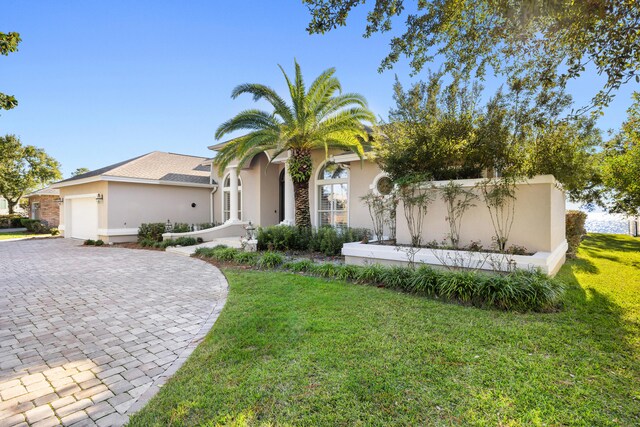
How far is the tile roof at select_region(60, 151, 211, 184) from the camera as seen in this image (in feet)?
59.0

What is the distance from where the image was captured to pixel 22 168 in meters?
31.3

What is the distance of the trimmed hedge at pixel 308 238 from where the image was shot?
433 inches

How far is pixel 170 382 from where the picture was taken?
335cm

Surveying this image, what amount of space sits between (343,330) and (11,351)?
15.6ft

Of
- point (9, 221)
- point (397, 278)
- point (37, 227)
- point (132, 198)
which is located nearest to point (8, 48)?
point (397, 278)

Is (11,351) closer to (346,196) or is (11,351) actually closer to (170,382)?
(170,382)

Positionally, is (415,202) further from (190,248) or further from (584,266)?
(190,248)

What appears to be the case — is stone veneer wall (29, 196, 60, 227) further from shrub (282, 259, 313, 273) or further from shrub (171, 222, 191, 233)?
shrub (282, 259, 313, 273)

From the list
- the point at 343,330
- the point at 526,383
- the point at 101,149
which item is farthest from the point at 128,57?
the point at 101,149

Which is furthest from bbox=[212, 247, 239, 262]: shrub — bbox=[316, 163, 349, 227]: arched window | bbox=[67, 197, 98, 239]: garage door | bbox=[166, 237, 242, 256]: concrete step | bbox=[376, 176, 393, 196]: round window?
bbox=[67, 197, 98, 239]: garage door

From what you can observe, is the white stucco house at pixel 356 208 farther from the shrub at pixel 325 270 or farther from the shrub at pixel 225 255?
the shrub at pixel 225 255

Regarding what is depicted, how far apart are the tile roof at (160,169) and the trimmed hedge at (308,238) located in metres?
9.73

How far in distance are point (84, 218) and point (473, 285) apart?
2268cm

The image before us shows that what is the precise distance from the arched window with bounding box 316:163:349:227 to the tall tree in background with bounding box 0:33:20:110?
10879mm
